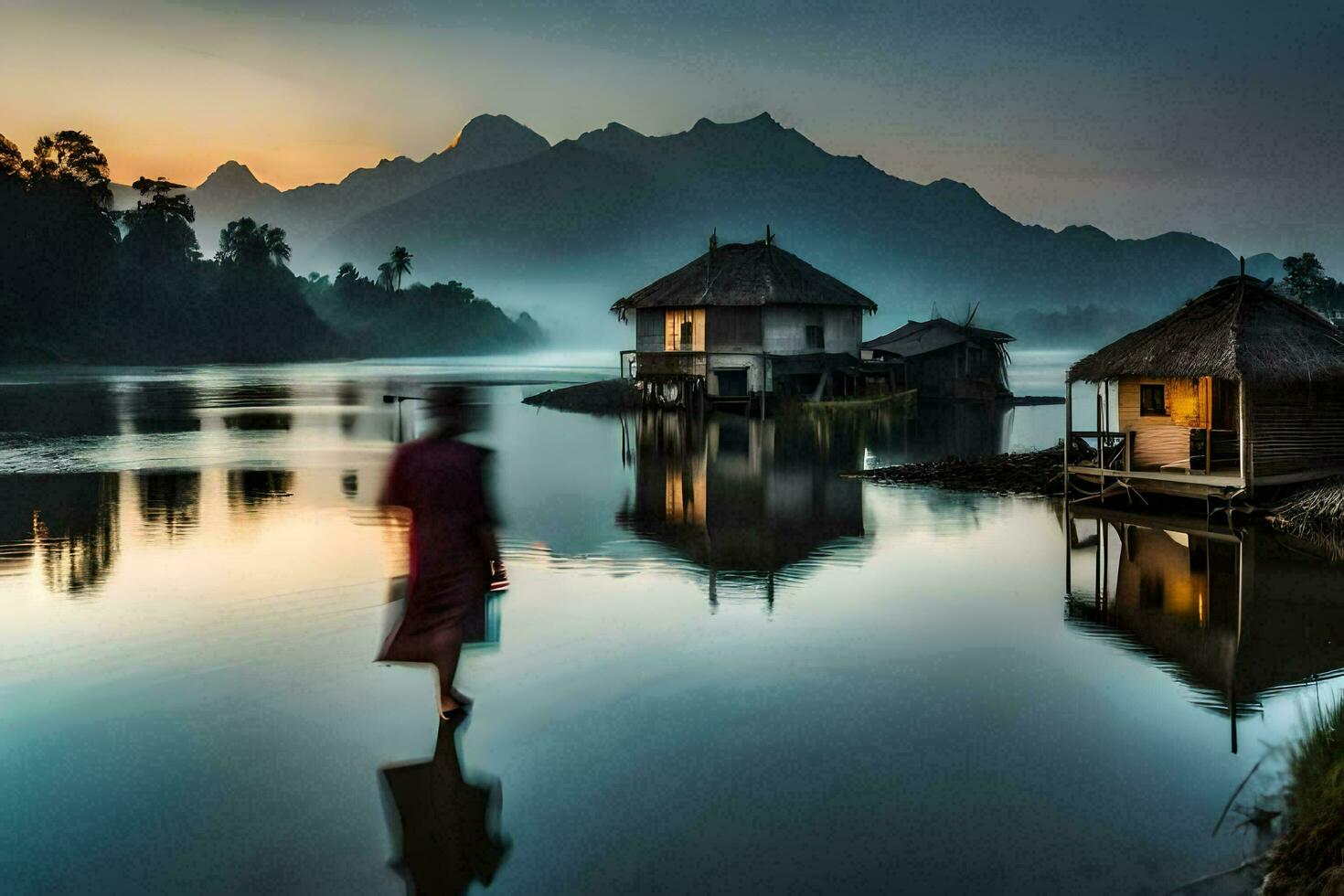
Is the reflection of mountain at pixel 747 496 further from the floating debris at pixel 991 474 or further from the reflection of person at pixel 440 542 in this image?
the reflection of person at pixel 440 542

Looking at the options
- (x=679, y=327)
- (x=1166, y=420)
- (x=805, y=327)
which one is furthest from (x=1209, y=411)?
(x=679, y=327)

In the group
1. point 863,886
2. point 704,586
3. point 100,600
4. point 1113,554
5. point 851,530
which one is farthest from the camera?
point 851,530

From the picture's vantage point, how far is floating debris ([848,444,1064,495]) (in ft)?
76.6

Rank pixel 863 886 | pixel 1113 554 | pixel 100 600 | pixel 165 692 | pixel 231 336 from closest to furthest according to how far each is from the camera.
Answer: pixel 863 886 < pixel 165 692 < pixel 100 600 < pixel 1113 554 < pixel 231 336

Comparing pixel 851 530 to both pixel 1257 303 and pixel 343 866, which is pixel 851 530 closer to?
pixel 1257 303

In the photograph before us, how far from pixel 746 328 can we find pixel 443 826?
4324 cm

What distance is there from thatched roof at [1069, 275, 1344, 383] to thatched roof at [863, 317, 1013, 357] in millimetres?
37065

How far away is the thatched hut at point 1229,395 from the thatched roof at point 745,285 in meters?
28.0

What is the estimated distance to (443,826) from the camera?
664cm

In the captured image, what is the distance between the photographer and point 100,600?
12930 mm

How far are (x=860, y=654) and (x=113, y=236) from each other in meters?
109

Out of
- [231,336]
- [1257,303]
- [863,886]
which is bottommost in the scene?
[863,886]

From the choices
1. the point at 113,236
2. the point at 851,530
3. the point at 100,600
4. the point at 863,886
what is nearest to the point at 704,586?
the point at 851,530

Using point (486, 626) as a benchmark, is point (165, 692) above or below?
below
